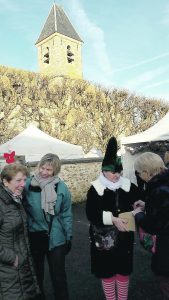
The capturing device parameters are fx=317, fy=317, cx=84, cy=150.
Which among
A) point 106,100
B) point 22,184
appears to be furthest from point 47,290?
point 106,100

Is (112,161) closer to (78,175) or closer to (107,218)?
(107,218)

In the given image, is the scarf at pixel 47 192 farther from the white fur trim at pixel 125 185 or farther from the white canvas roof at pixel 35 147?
the white canvas roof at pixel 35 147

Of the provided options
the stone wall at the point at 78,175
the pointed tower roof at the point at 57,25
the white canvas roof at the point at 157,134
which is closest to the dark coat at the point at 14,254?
the white canvas roof at the point at 157,134

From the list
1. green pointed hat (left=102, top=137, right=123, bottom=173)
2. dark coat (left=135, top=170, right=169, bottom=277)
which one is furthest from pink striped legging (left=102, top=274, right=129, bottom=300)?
green pointed hat (left=102, top=137, right=123, bottom=173)

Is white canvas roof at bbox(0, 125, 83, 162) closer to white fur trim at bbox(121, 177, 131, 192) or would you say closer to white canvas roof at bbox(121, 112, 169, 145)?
white canvas roof at bbox(121, 112, 169, 145)

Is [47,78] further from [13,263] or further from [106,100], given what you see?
[13,263]

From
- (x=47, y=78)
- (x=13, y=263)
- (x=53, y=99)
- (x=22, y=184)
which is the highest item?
(x=47, y=78)

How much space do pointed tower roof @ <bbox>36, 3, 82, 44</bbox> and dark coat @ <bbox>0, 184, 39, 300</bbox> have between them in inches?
1505

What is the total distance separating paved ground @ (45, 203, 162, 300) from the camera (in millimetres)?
4121

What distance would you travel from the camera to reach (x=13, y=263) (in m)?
2.71

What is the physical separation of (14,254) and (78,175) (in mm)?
10441

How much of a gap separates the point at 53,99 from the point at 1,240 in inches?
807

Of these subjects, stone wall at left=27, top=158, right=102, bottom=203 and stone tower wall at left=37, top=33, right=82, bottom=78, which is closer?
stone wall at left=27, top=158, right=102, bottom=203

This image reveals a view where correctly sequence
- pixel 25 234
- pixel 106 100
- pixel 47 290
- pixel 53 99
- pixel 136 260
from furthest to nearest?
pixel 106 100, pixel 53 99, pixel 136 260, pixel 47 290, pixel 25 234
